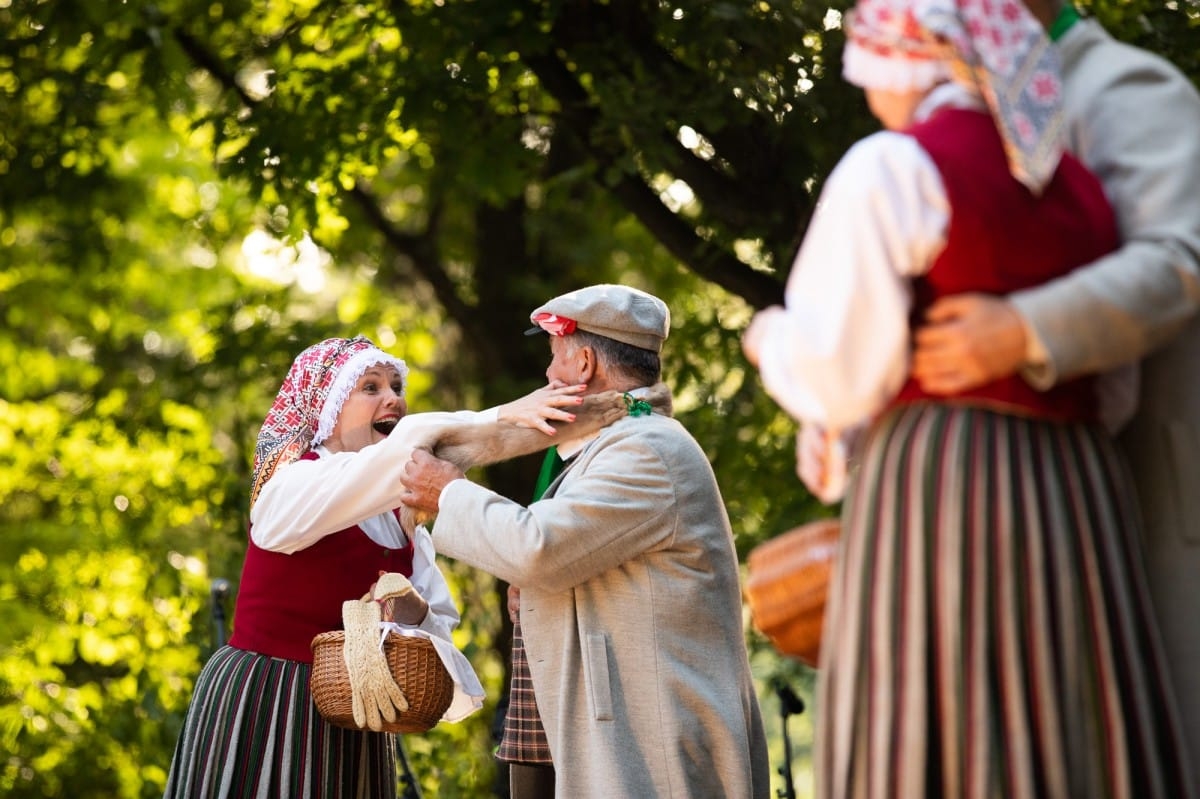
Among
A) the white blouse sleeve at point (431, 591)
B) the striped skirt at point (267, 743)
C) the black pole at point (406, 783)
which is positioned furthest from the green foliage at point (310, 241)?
the striped skirt at point (267, 743)

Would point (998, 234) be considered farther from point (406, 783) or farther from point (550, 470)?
point (406, 783)

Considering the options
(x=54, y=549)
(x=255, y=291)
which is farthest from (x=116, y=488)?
(x=255, y=291)

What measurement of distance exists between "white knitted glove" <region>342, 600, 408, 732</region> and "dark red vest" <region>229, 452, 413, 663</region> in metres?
0.35

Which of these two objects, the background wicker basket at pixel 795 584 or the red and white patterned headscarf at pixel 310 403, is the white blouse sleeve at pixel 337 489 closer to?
the red and white patterned headscarf at pixel 310 403

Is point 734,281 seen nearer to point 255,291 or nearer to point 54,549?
point 255,291

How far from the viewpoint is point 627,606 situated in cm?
358

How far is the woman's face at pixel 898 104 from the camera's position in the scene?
2.24m

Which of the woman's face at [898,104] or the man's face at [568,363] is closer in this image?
the woman's face at [898,104]

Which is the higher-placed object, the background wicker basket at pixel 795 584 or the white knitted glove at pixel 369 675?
the background wicker basket at pixel 795 584

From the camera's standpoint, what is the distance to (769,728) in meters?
19.0

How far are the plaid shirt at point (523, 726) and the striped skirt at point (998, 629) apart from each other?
6.01ft

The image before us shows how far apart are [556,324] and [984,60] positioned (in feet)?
6.05

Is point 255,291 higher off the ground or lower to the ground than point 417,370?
higher

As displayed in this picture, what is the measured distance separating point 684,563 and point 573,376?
1.82 feet
